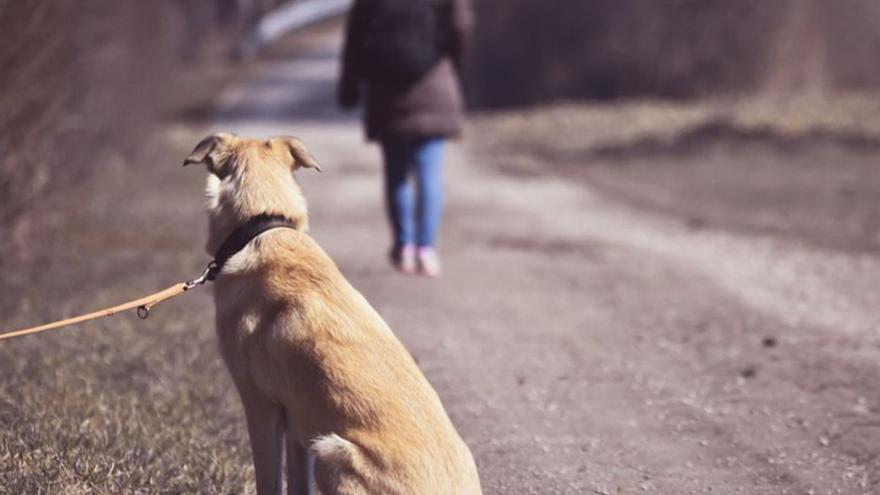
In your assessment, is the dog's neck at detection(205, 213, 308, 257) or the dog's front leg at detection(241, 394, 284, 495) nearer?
the dog's front leg at detection(241, 394, 284, 495)

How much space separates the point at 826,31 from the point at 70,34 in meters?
15.2

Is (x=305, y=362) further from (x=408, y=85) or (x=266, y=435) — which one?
(x=408, y=85)

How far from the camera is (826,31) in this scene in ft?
69.1

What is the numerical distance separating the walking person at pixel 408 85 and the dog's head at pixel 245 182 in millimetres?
3638

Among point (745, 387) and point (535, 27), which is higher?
point (535, 27)

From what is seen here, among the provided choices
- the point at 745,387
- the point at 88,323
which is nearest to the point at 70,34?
the point at 88,323

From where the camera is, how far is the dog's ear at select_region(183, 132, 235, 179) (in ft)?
14.4

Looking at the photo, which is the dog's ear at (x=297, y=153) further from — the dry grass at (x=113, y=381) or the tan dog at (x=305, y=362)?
the dry grass at (x=113, y=381)

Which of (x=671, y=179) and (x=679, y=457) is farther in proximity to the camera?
(x=671, y=179)

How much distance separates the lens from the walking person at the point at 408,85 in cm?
804

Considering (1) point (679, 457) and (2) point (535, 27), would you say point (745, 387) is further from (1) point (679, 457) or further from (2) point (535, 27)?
(2) point (535, 27)

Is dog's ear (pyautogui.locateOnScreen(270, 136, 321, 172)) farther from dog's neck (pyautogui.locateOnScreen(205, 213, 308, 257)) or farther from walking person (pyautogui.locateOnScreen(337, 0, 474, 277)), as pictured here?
walking person (pyautogui.locateOnScreen(337, 0, 474, 277))

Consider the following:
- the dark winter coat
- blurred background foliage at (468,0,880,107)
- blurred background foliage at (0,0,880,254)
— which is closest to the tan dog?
the dark winter coat

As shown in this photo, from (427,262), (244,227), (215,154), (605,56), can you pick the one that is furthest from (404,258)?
(605,56)
